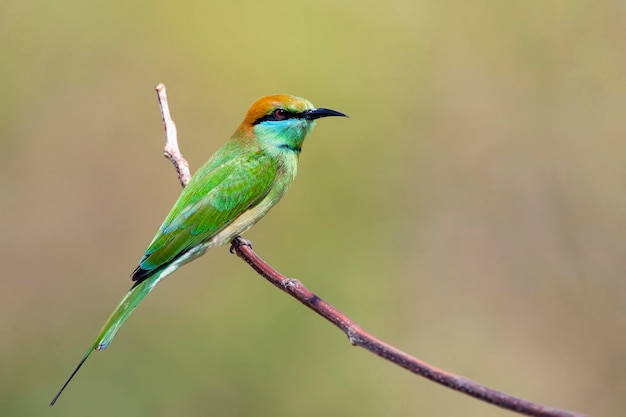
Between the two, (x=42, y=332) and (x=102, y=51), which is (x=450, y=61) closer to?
(x=102, y=51)

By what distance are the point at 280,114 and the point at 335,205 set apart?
1.30 meters

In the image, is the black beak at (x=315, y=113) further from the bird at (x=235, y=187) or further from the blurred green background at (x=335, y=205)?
the blurred green background at (x=335, y=205)

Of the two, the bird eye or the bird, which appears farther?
the bird eye

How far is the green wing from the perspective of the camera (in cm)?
251

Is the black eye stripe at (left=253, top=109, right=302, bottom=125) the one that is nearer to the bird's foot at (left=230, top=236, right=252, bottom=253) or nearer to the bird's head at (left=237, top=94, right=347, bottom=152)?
the bird's head at (left=237, top=94, right=347, bottom=152)

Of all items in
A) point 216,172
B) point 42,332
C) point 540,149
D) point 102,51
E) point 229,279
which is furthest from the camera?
point 102,51

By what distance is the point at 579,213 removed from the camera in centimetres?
388

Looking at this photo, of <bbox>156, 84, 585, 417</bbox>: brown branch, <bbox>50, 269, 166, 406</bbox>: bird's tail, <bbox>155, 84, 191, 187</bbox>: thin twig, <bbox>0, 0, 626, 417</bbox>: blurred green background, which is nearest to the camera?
<bbox>156, 84, 585, 417</bbox>: brown branch

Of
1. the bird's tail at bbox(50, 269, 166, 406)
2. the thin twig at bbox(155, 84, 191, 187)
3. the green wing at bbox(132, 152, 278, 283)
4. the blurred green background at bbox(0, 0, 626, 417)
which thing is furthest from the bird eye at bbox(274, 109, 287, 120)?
the blurred green background at bbox(0, 0, 626, 417)

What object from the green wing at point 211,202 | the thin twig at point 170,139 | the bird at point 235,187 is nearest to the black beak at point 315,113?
the bird at point 235,187

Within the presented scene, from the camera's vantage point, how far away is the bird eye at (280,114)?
277 centimetres

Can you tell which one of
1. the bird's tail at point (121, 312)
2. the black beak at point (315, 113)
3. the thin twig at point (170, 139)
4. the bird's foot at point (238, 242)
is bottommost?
the bird's tail at point (121, 312)

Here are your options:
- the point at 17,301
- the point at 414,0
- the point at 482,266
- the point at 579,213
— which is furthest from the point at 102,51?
the point at 579,213

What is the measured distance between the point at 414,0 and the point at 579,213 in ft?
5.52
